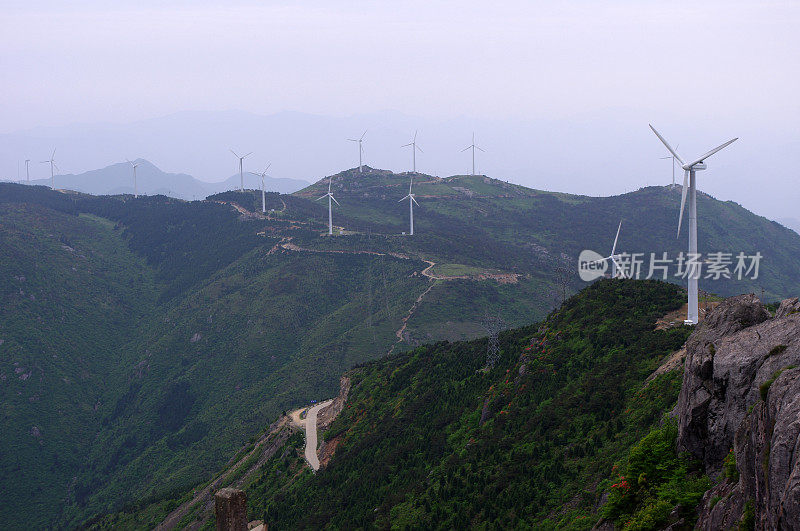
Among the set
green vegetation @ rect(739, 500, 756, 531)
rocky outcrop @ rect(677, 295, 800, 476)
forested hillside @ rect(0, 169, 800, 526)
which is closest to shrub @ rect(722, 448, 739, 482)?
rocky outcrop @ rect(677, 295, 800, 476)

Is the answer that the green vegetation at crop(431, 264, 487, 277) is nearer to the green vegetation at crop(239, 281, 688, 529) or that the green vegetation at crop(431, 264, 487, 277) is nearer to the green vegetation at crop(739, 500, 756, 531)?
the green vegetation at crop(239, 281, 688, 529)

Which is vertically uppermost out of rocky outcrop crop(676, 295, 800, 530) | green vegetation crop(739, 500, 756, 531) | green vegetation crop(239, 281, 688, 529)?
rocky outcrop crop(676, 295, 800, 530)

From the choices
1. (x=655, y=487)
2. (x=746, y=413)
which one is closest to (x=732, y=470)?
(x=746, y=413)

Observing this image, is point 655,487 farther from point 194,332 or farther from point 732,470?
point 194,332

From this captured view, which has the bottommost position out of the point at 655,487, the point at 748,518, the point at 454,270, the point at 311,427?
the point at 311,427

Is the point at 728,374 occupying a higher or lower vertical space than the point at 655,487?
higher

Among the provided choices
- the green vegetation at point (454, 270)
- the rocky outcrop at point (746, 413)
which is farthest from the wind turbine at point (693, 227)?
the green vegetation at point (454, 270)

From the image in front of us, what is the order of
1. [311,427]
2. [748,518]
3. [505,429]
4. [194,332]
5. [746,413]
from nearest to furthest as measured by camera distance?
[748,518]
[746,413]
[505,429]
[311,427]
[194,332]

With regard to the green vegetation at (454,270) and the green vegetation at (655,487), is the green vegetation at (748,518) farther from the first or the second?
the green vegetation at (454,270)
